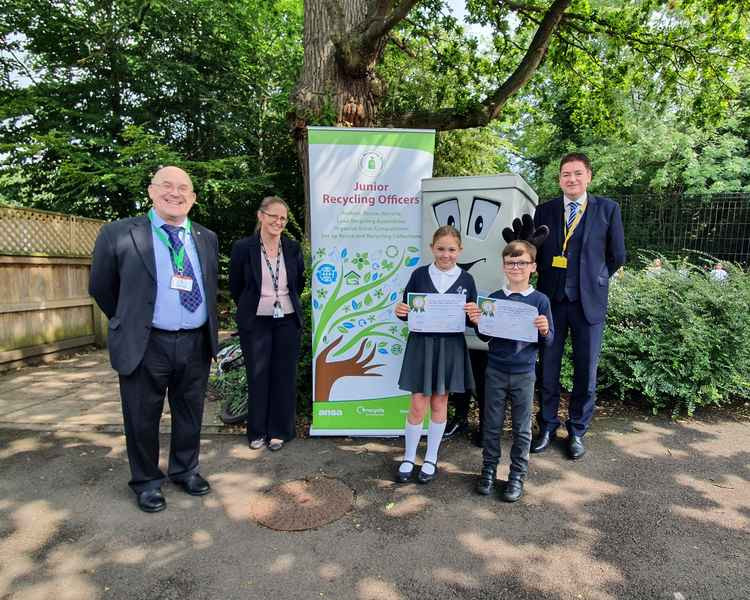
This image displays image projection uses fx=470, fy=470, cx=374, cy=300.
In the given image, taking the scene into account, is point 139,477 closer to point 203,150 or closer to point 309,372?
point 309,372

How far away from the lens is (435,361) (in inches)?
131

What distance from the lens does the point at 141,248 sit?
2.81 m

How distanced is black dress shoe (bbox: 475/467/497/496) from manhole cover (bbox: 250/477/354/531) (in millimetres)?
869

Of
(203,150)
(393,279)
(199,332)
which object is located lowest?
(199,332)

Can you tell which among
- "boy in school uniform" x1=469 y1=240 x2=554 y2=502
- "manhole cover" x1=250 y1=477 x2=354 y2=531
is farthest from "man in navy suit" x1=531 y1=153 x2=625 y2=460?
"manhole cover" x1=250 y1=477 x2=354 y2=531

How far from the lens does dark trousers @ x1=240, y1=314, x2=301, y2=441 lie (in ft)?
12.4

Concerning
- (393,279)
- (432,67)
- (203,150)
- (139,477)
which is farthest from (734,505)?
(203,150)

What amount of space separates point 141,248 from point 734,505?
4.07 m

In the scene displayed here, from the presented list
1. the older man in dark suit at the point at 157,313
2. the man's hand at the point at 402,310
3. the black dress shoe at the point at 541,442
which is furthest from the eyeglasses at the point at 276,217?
the black dress shoe at the point at 541,442

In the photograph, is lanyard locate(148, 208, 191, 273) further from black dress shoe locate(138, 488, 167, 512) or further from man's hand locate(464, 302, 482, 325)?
man's hand locate(464, 302, 482, 325)

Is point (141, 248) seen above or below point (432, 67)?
below

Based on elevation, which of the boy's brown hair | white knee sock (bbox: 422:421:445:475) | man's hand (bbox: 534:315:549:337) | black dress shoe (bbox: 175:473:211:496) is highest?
the boy's brown hair

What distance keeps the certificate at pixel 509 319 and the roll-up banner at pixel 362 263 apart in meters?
1.00

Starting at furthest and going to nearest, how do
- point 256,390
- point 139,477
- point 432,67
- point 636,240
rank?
point 636,240
point 432,67
point 256,390
point 139,477
